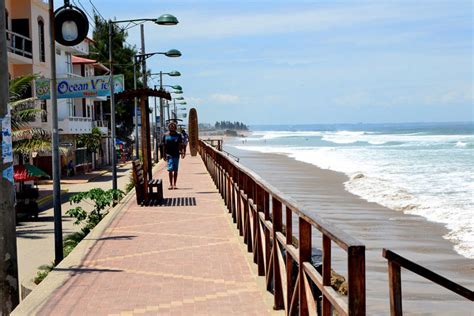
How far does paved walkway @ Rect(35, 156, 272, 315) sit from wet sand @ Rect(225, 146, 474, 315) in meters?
1.63

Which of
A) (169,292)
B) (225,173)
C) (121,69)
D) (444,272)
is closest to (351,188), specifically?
(225,173)

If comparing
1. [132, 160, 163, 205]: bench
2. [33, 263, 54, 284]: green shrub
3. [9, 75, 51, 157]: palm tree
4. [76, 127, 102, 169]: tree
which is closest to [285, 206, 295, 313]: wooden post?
[33, 263, 54, 284]: green shrub

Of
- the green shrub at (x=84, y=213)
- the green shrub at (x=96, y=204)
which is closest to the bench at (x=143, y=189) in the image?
the green shrub at (x=84, y=213)

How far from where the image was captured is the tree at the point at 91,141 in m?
43.1

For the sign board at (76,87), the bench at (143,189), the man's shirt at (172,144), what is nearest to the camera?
the sign board at (76,87)

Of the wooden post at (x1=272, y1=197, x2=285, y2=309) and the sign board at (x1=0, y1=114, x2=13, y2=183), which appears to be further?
the sign board at (x1=0, y1=114, x2=13, y2=183)

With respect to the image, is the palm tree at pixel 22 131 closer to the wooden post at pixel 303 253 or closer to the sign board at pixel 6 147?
the sign board at pixel 6 147

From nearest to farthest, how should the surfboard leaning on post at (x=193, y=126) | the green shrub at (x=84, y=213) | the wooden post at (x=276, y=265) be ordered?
1. the wooden post at (x=276, y=265)
2. the green shrub at (x=84, y=213)
3. the surfboard leaning on post at (x=193, y=126)

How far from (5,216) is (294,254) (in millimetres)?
2939

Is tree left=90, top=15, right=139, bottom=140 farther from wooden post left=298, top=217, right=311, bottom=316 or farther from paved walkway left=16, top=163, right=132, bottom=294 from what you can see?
wooden post left=298, top=217, right=311, bottom=316

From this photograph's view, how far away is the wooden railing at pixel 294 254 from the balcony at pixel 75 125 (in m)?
28.0

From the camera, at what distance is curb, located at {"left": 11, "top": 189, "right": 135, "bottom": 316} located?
6.18 metres

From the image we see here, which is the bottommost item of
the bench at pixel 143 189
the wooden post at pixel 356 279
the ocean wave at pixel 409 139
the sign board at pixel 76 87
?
the ocean wave at pixel 409 139

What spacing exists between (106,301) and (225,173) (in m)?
7.94
